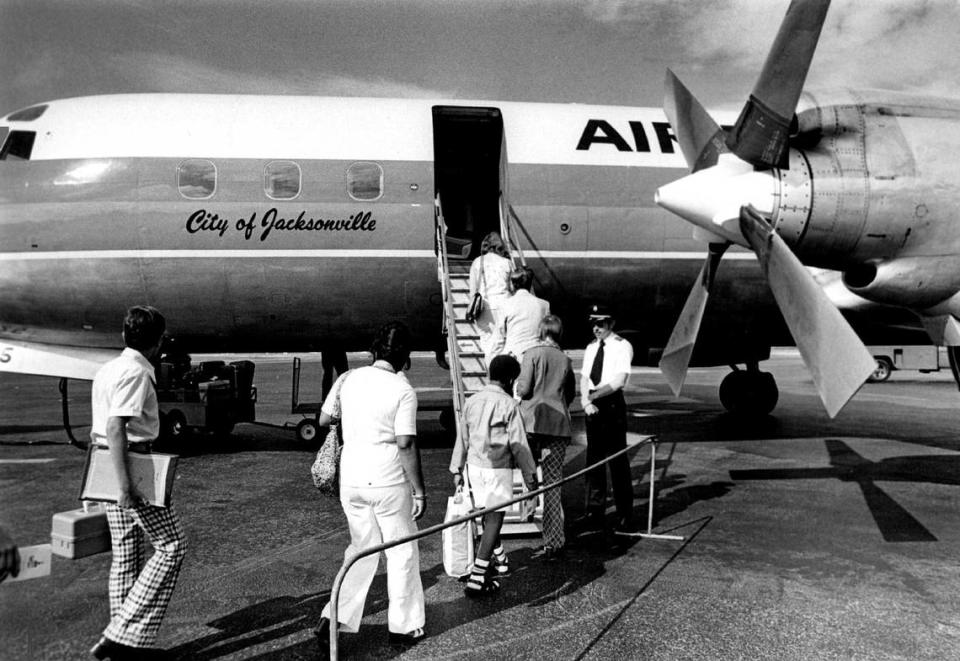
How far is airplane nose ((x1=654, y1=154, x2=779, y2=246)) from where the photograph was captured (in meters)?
7.20

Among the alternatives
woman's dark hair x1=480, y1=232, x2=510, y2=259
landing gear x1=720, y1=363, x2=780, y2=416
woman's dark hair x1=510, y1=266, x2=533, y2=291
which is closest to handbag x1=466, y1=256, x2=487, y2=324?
woman's dark hair x1=480, y1=232, x2=510, y2=259

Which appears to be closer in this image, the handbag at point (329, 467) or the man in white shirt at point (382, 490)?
the man in white shirt at point (382, 490)

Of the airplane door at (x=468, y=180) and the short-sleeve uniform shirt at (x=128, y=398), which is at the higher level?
the airplane door at (x=468, y=180)

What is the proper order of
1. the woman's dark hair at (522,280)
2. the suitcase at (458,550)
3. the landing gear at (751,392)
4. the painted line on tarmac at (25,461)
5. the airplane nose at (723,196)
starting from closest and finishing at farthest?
1. the suitcase at (458,550)
2. the airplane nose at (723,196)
3. the woman's dark hair at (522,280)
4. the painted line on tarmac at (25,461)
5. the landing gear at (751,392)

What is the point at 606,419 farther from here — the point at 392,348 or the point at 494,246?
the point at 392,348

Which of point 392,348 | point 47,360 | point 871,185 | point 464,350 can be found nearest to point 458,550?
point 392,348

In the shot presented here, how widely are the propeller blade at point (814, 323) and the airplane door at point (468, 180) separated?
5481mm

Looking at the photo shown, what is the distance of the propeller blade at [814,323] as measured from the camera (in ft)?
19.9

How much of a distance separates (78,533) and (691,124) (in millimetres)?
7468

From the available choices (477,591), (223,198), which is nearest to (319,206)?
(223,198)

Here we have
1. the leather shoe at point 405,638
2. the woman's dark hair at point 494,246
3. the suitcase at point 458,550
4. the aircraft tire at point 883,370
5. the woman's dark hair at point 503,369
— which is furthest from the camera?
the aircraft tire at point 883,370

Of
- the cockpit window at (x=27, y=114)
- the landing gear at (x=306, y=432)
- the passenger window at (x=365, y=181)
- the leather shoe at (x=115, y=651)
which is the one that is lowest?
the leather shoe at (x=115, y=651)

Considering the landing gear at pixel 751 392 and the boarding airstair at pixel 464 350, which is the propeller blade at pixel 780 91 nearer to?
the boarding airstair at pixel 464 350

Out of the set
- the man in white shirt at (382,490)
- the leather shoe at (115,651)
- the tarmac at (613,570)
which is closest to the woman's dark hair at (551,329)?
the tarmac at (613,570)
